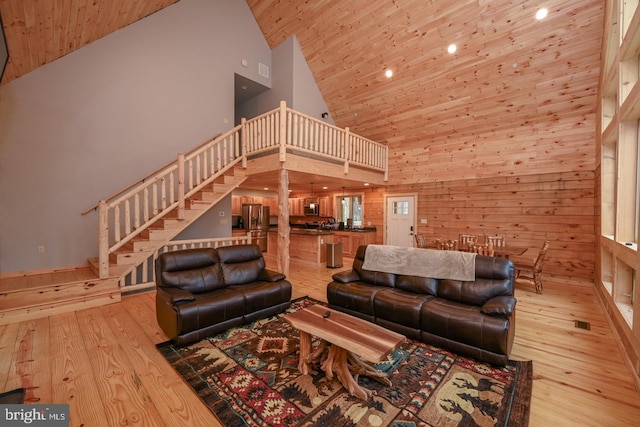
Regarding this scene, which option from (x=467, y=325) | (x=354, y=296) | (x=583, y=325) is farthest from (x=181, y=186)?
(x=583, y=325)

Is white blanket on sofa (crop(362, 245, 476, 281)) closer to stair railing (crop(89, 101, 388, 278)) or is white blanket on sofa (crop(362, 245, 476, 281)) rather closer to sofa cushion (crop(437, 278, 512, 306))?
sofa cushion (crop(437, 278, 512, 306))

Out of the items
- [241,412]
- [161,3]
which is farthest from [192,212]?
[161,3]

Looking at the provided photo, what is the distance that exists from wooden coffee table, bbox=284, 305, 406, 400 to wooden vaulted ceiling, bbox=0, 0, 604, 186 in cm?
472

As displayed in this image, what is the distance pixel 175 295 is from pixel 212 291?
59 cm

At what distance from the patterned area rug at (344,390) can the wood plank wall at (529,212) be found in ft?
13.6

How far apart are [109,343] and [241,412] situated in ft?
6.27

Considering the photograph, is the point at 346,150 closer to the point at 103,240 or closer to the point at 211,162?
the point at 211,162

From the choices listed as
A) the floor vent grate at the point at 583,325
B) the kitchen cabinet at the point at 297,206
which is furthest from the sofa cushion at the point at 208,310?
the kitchen cabinet at the point at 297,206

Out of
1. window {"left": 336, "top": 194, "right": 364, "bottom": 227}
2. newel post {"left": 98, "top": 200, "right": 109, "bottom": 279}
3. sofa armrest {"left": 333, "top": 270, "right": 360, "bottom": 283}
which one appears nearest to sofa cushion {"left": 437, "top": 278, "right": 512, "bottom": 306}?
sofa armrest {"left": 333, "top": 270, "right": 360, "bottom": 283}

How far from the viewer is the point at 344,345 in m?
1.89

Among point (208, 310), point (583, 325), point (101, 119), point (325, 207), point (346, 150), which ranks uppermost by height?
point (101, 119)

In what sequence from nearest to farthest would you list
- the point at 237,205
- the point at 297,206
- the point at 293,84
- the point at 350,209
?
the point at 293,84
the point at 237,205
the point at 350,209
the point at 297,206

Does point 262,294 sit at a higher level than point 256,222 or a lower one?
lower

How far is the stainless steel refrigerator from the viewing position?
865 cm
